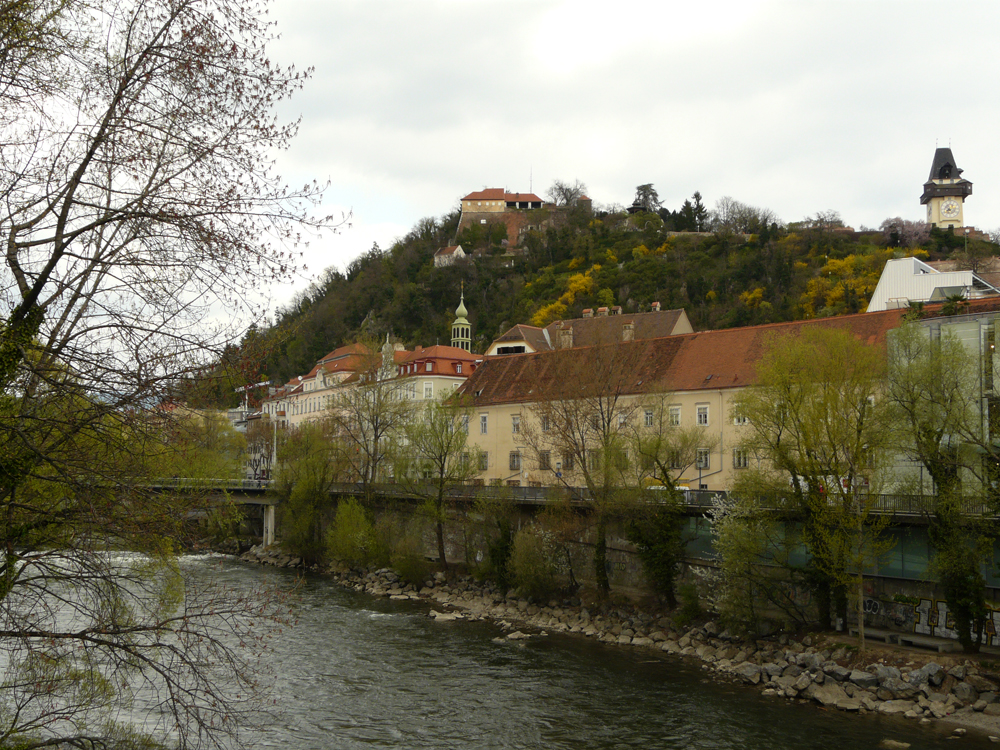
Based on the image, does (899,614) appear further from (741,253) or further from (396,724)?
(741,253)

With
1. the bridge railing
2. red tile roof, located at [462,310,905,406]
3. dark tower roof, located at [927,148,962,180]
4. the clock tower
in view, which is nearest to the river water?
the bridge railing

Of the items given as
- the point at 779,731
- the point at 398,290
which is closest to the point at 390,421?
the point at 779,731

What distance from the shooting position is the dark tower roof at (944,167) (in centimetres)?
9269

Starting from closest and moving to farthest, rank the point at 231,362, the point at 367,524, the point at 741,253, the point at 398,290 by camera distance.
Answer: the point at 231,362
the point at 367,524
the point at 741,253
the point at 398,290

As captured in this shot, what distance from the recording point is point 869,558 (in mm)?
23875

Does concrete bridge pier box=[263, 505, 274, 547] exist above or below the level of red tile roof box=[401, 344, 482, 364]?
below

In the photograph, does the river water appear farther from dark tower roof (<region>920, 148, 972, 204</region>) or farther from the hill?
dark tower roof (<region>920, 148, 972, 204</region>)

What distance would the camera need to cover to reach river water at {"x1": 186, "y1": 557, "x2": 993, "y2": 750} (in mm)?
17438

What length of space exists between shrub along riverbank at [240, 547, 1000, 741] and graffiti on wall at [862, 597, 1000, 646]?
163 cm

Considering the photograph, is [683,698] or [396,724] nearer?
[396,724]

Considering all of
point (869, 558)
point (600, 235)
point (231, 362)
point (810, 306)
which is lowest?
point (869, 558)

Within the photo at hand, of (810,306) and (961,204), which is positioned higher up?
(961,204)

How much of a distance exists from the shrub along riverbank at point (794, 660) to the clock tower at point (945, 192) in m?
77.6

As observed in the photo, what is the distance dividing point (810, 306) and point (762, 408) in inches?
1932
